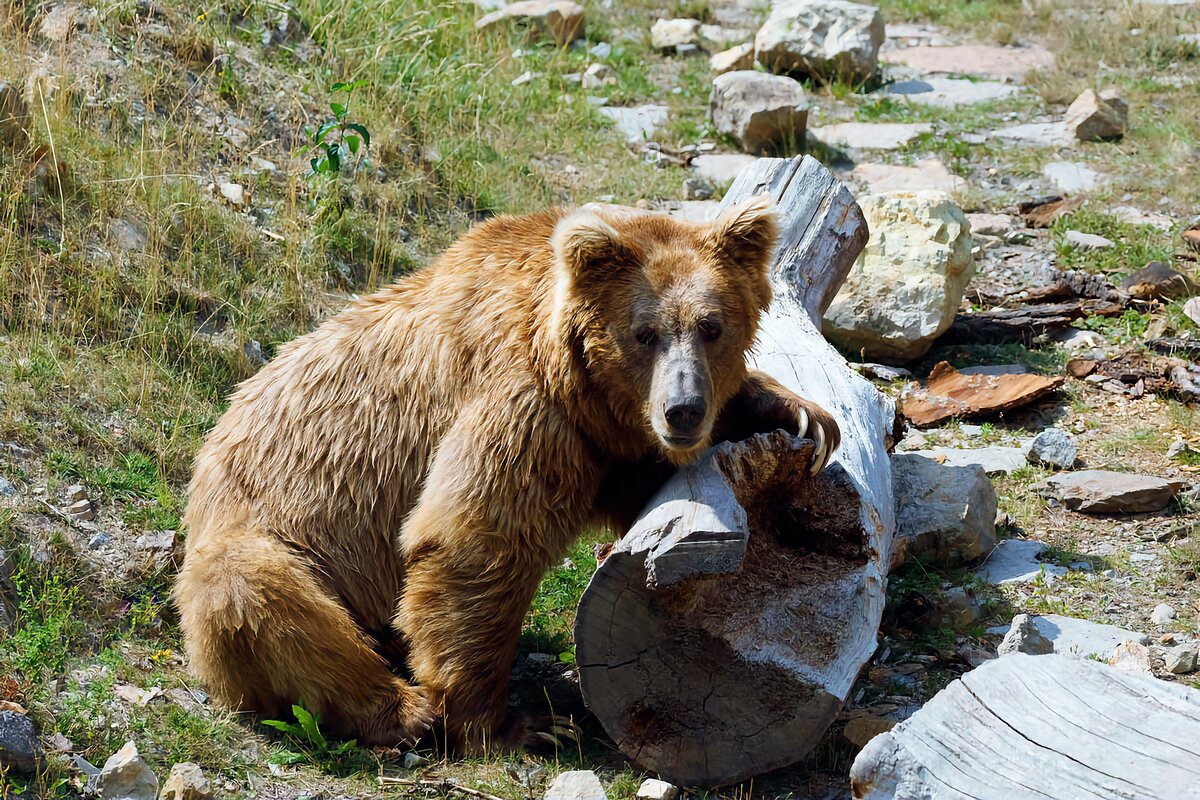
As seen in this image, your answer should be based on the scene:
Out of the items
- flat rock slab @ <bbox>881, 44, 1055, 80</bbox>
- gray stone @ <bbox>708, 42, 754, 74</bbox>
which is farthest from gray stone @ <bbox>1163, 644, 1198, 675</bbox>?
flat rock slab @ <bbox>881, 44, 1055, 80</bbox>

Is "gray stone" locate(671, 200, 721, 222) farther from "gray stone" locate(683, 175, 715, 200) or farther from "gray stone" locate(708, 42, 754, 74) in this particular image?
"gray stone" locate(708, 42, 754, 74)

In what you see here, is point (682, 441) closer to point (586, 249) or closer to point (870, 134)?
point (586, 249)

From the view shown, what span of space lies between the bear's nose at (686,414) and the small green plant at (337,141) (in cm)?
378

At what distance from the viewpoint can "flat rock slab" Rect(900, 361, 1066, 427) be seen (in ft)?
22.2

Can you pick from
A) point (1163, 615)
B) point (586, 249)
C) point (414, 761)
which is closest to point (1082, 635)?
point (1163, 615)

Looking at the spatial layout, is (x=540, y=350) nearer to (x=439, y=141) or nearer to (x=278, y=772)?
(x=278, y=772)

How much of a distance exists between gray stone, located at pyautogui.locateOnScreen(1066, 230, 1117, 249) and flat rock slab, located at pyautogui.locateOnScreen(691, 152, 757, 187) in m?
2.40

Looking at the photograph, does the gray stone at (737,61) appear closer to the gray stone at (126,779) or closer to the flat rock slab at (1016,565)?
the flat rock slab at (1016,565)

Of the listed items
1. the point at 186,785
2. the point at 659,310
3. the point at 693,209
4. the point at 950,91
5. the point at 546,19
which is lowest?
the point at 186,785

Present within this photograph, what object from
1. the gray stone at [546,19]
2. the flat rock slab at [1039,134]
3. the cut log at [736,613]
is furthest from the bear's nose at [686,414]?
the gray stone at [546,19]

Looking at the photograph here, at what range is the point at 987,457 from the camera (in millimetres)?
6418

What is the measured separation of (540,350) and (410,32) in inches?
234

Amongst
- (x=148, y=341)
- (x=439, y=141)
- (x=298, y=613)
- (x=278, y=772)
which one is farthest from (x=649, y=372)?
(x=439, y=141)

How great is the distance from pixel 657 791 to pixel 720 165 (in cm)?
638
